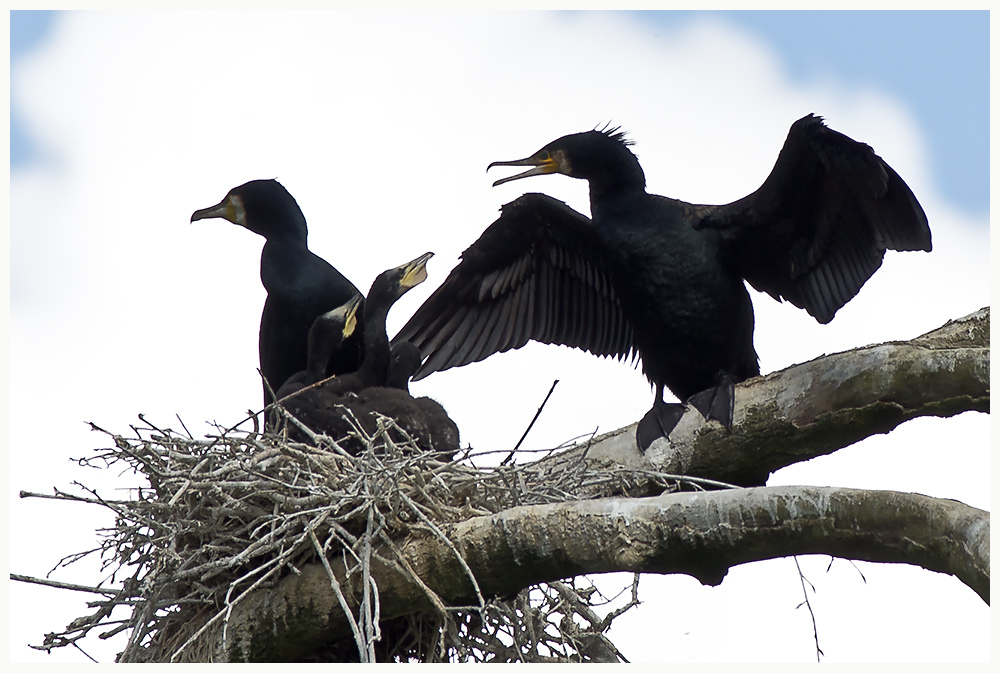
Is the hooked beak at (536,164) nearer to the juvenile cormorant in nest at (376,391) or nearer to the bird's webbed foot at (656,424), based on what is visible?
the juvenile cormorant in nest at (376,391)

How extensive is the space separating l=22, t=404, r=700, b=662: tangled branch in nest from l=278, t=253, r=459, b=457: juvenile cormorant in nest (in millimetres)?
353

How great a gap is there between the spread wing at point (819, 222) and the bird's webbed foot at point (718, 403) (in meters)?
0.91

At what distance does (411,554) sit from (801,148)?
8.42 feet

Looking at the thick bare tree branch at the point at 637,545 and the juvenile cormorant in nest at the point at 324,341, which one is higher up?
the juvenile cormorant in nest at the point at 324,341

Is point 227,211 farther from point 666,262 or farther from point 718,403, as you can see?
point 718,403

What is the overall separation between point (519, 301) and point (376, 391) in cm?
139

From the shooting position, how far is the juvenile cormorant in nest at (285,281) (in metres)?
6.16

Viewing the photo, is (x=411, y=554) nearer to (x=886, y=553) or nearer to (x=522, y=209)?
(x=886, y=553)

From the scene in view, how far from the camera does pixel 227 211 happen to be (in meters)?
6.78

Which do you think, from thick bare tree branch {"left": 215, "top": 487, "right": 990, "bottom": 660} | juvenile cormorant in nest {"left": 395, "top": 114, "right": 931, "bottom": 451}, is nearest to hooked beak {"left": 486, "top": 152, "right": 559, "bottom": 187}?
juvenile cormorant in nest {"left": 395, "top": 114, "right": 931, "bottom": 451}

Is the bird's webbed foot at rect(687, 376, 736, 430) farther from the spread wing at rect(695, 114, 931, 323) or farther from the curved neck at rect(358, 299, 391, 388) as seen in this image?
the curved neck at rect(358, 299, 391, 388)

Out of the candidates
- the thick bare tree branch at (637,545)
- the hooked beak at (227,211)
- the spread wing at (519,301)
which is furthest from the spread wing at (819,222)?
the hooked beak at (227,211)

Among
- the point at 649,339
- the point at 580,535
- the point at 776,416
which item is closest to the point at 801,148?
the point at 649,339

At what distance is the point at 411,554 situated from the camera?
13.1 ft
